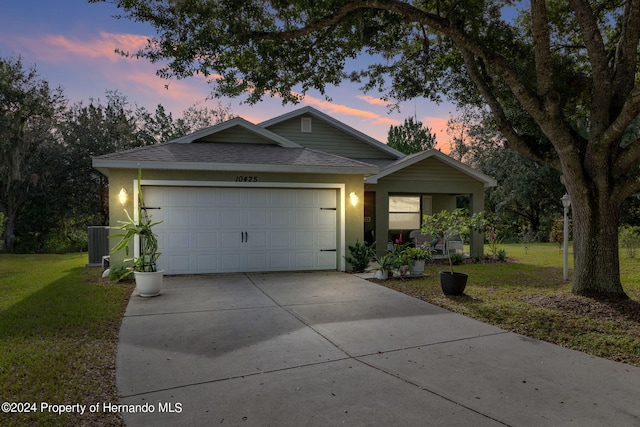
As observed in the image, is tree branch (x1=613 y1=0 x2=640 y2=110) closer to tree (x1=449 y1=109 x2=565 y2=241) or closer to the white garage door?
the white garage door

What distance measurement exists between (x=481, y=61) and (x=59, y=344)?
916 cm

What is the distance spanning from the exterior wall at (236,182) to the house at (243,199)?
23 mm

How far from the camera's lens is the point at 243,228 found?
33.5ft

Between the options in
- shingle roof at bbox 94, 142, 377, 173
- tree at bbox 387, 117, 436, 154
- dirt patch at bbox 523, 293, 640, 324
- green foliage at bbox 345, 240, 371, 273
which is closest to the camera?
dirt patch at bbox 523, 293, 640, 324

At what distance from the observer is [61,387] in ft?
11.9

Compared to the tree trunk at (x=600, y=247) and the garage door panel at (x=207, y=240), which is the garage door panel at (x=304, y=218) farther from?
the tree trunk at (x=600, y=247)

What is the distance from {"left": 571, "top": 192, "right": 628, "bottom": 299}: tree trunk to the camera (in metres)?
6.84

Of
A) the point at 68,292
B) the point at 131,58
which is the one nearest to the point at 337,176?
the point at 131,58

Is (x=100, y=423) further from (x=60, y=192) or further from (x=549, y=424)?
(x=60, y=192)

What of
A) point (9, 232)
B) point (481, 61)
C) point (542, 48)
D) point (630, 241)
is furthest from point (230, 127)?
point (9, 232)

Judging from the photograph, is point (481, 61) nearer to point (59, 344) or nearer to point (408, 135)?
point (59, 344)

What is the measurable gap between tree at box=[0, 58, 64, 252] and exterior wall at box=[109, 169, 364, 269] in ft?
45.8

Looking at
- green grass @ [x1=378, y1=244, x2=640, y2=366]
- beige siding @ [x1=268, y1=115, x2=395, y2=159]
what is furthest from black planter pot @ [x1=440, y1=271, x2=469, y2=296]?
beige siding @ [x1=268, y1=115, x2=395, y2=159]

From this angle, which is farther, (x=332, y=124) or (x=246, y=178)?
(x=332, y=124)
